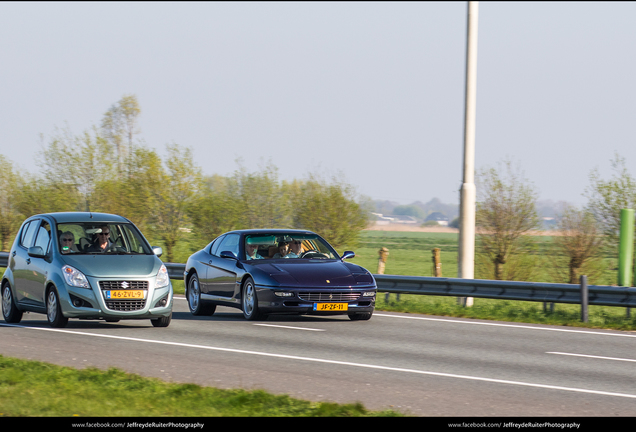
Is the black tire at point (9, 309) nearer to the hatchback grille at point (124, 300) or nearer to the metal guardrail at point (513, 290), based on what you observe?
the hatchback grille at point (124, 300)

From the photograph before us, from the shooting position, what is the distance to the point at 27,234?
13.9 m

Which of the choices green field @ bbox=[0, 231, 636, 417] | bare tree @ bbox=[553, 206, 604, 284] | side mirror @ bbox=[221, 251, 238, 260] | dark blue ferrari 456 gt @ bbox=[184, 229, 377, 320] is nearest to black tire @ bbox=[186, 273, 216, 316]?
dark blue ferrari 456 gt @ bbox=[184, 229, 377, 320]

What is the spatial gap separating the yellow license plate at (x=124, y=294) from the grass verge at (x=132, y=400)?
3.98 m

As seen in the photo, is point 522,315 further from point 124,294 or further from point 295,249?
point 124,294

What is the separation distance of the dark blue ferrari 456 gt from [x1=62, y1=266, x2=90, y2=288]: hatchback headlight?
2.72m

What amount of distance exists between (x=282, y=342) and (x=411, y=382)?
3.28 m

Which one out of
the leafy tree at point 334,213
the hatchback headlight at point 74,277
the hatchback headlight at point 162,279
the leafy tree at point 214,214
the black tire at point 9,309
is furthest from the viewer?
the leafy tree at point 214,214

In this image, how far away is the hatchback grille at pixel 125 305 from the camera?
40.2 feet

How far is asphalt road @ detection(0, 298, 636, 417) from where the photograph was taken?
7594 mm

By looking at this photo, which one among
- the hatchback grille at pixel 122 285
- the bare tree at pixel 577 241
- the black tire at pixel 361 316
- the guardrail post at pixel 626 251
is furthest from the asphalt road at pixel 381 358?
the bare tree at pixel 577 241

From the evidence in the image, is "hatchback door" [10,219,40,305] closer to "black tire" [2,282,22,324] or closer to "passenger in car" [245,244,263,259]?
"black tire" [2,282,22,324]

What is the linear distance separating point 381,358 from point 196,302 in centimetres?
602

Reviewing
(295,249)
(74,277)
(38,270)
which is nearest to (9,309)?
(38,270)
